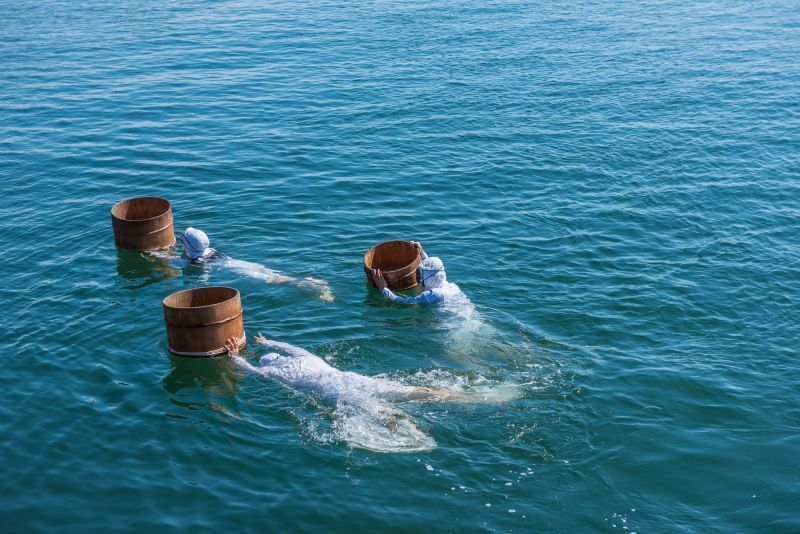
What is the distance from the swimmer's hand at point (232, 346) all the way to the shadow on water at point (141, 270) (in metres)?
4.01

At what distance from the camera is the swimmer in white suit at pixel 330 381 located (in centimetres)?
1313

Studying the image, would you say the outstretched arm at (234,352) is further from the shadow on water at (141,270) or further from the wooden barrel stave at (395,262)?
the shadow on water at (141,270)

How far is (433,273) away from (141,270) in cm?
658

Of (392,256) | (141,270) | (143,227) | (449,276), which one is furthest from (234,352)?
(449,276)

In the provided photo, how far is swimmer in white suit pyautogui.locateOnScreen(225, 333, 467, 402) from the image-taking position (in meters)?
13.1

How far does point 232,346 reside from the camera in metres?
14.5

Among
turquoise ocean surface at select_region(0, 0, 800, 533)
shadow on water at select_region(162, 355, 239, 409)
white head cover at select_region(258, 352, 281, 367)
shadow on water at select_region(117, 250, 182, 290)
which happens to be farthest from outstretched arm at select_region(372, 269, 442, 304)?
shadow on water at select_region(117, 250, 182, 290)

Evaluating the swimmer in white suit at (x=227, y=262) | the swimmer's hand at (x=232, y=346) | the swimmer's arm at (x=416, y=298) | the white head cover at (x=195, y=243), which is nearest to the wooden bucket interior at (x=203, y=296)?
the swimmer's hand at (x=232, y=346)

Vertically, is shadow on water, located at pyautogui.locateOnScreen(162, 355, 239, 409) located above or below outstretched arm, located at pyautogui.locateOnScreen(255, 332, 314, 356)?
below

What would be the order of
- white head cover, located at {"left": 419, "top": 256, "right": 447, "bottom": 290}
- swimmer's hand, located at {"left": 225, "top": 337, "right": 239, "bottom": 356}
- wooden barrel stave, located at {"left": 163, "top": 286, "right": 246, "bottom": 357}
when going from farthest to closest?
white head cover, located at {"left": 419, "top": 256, "right": 447, "bottom": 290} < swimmer's hand, located at {"left": 225, "top": 337, "right": 239, "bottom": 356} < wooden barrel stave, located at {"left": 163, "top": 286, "right": 246, "bottom": 357}

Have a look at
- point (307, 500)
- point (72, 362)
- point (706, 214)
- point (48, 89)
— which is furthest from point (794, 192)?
point (48, 89)

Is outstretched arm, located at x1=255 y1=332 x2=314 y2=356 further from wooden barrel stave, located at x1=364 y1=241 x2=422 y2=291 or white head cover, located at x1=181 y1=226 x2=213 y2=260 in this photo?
white head cover, located at x1=181 y1=226 x2=213 y2=260

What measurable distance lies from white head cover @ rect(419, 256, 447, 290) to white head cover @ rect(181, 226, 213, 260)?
4.91m

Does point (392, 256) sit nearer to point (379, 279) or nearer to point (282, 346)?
point (379, 279)
